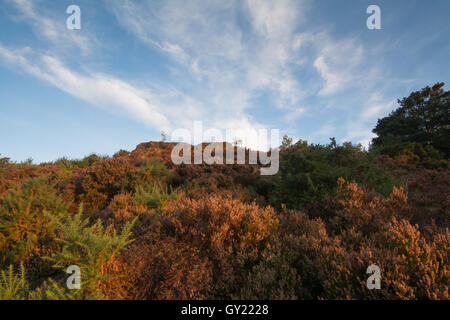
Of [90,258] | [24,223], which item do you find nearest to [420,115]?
Answer: [90,258]

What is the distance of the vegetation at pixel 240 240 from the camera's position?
7.16 ft

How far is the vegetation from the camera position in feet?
7.16

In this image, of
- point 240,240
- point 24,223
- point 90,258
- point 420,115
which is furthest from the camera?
point 420,115

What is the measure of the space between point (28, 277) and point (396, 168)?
43.4ft

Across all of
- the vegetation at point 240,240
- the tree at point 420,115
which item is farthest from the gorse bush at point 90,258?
the tree at point 420,115

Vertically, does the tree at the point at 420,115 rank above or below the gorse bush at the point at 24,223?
above

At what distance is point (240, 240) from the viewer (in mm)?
3221

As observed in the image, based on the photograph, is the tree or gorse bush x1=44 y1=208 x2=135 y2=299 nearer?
gorse bush x1=44 y1=208 x2=135 y2=299

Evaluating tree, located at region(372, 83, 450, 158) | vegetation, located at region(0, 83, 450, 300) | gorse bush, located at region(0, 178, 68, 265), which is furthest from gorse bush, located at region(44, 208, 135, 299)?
tree, located at region(372, 83, 450, 158)

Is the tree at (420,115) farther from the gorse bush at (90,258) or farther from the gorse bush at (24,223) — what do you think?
the gorse bush at (24,223)

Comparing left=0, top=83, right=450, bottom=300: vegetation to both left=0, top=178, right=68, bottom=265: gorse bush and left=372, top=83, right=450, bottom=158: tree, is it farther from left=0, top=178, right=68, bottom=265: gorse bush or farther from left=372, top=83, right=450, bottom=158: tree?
left=372, top=83, right=450, bottom=158: tree

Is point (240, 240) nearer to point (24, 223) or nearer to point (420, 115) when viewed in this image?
point (24, 223)
